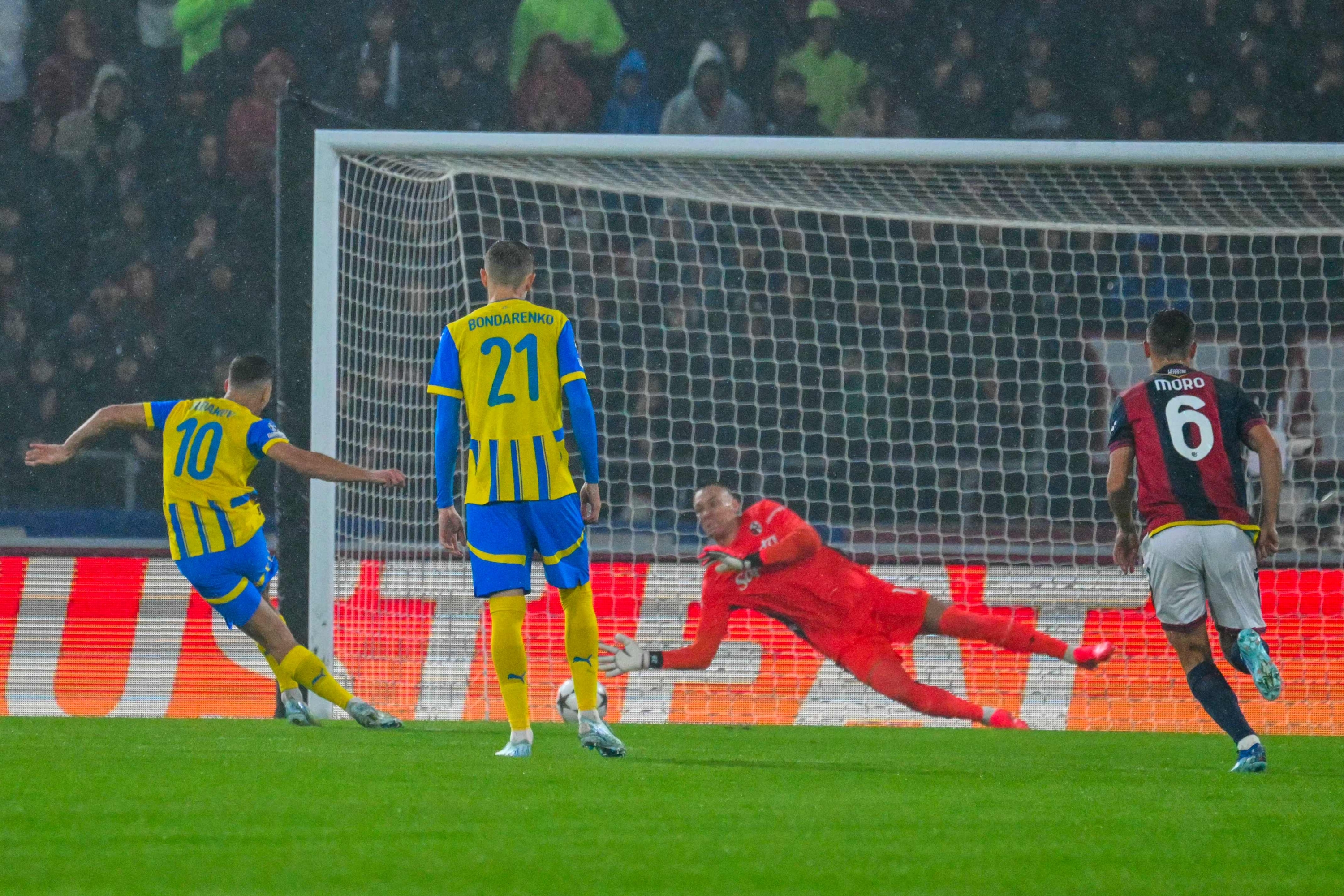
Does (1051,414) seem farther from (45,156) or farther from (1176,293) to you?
(45,156)

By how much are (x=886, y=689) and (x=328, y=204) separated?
283 centimetres

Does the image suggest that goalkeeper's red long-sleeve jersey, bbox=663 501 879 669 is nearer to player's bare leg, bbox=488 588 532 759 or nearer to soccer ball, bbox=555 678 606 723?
soccer ball, bbox=555 678 606 723

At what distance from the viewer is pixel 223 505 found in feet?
18.6

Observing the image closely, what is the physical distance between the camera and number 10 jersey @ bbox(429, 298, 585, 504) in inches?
168

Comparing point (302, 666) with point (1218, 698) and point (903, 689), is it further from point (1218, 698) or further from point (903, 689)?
point (1218, 698)

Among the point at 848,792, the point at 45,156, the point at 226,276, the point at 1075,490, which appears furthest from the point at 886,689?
the point at 45,156

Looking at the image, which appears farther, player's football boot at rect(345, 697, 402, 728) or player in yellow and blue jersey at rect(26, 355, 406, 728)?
player in yellow and blue jersey at rect(26, 355, 406, 728)

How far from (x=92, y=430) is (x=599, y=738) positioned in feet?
7.85

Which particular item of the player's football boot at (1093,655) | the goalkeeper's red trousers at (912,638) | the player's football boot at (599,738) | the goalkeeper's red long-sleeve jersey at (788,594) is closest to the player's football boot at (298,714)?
the goalkeeper's red long-sleeve jersey at (788,594)

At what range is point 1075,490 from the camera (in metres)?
9.62

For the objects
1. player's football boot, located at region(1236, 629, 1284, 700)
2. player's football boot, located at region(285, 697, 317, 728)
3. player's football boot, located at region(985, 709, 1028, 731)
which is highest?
player's football boot, located at region(1236, 629, 1284, 700)

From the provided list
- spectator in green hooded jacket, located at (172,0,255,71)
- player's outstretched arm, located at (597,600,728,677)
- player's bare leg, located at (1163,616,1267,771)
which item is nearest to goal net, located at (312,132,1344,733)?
player's outstretched arm, located at (597,600,728,677)

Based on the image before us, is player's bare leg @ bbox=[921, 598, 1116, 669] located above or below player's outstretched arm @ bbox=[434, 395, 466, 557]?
below

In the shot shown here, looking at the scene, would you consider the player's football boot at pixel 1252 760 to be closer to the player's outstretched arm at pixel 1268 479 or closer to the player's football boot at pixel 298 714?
the player's outstretched arm at pixel 1268 479
